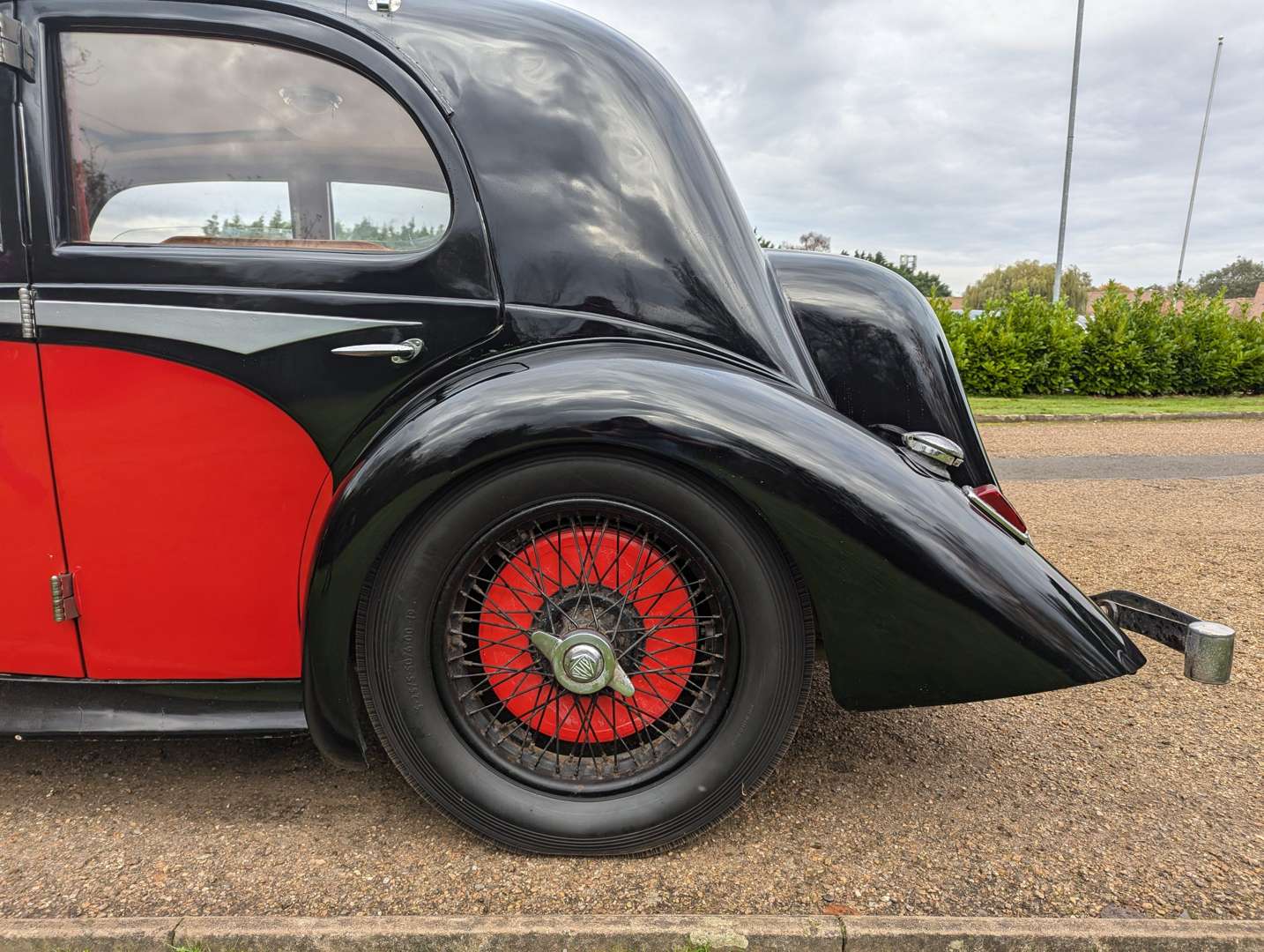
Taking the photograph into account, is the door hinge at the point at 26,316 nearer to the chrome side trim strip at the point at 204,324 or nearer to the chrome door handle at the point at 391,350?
the chrome side trim strip at the point at 204,324

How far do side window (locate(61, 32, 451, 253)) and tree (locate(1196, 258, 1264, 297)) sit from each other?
67.7 meters

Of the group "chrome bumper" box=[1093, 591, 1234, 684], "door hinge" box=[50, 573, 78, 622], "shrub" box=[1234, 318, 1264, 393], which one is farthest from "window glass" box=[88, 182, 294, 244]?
"shrub" box=[1234, 318, 1264, 393]

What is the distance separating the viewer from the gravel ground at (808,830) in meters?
1.74

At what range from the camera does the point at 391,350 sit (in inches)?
75.0

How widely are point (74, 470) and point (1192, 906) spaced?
2609 mm

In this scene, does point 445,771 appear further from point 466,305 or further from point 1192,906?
point 1192,906

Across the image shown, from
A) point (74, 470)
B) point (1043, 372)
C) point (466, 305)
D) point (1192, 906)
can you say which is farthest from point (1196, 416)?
point (74, 470)

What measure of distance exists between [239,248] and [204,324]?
0.70 ft

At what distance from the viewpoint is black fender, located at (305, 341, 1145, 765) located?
1765 mm

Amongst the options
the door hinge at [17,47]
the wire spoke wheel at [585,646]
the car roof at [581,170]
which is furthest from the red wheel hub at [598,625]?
the door hinge at [17,47]

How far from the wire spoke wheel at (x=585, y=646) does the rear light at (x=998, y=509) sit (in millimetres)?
697

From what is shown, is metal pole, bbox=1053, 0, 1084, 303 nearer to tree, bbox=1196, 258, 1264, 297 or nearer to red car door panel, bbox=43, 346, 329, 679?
red car door panel, bbox=43, 346, 329, 679

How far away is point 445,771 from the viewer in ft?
6.10

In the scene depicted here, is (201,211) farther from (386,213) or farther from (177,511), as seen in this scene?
(177,511)
